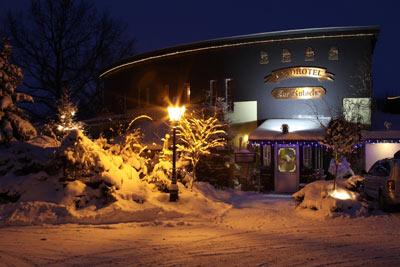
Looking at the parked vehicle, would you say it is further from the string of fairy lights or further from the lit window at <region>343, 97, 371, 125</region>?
the lit window at <region>343, 97, 371, 125</region>

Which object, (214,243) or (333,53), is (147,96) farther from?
(214,243)

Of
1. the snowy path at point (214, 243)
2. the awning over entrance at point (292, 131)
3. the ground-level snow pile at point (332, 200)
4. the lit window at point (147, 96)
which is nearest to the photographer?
the snowy path at point (214, 243)

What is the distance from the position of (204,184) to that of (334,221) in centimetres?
862

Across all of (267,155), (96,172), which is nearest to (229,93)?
(267,155)

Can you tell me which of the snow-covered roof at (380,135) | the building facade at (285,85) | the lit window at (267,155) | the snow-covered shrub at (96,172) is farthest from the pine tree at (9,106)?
the snow-covered roof at (380,135)

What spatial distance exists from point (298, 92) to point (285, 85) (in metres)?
0.77

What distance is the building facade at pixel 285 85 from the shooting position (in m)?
25.7

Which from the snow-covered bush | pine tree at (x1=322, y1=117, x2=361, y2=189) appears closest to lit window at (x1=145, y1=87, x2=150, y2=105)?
the snow-covered bush

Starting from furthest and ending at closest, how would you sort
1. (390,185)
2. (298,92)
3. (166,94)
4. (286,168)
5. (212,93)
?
(166,94)
(212,93)
(298,92)
(286,168)
(390,185)

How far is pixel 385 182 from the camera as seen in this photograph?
17.3m

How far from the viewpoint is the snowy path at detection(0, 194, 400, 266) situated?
9.83 meters

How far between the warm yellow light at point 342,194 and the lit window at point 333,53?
36.6 ft

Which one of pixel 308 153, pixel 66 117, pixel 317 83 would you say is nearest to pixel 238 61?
pixel 317 83

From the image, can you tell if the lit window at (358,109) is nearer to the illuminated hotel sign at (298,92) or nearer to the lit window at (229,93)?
the illuminated hotel sign at (298,92)
